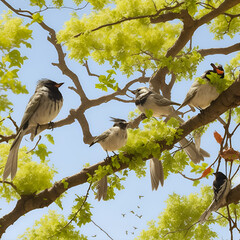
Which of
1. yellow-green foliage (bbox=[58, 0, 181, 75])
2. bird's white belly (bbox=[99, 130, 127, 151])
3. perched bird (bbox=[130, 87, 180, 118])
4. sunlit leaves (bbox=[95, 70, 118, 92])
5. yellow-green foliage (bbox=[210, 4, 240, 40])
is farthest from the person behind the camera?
yellow-green foliage (bbox=[210, 4, 240, 40])

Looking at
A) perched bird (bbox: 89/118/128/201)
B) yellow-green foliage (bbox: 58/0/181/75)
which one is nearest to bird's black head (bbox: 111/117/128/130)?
perched bird (bbox: 89/118/128/201)

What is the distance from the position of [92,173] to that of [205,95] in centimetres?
140

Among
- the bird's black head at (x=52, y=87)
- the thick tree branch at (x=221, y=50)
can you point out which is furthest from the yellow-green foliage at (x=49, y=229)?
the thick tree branch at (x=221, y=50)

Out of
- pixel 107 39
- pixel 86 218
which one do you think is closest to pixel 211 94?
pixel 86 218

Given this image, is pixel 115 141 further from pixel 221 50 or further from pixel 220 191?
pixel 221 50

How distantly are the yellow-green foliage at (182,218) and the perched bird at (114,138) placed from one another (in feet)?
8.12

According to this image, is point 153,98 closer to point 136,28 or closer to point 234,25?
point 136,28

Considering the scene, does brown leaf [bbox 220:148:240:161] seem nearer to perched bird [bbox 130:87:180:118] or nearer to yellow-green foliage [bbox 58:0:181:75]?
perched bird [bbox 130:87:180:118]

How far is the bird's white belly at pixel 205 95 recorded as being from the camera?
344cm

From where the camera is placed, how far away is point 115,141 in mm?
3717

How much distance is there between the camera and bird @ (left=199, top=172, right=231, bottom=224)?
12.6 ft

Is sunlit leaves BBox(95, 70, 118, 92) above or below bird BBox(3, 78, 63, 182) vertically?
below

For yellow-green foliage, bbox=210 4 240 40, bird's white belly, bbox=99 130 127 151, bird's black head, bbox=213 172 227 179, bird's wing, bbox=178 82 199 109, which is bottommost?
bird's black head, bbox=213 172 227 179

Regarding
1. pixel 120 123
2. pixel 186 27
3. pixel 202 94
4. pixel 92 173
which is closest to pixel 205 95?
pixel 202 94
